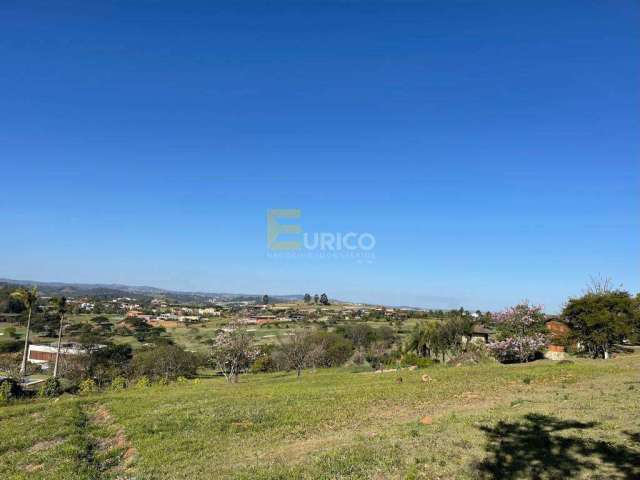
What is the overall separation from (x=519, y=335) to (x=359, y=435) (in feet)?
128

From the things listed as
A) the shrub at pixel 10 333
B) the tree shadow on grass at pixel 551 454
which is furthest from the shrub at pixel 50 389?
the shrub at pixel 10 333

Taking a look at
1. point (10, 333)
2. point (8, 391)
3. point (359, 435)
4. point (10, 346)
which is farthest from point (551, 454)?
point (10, 333)

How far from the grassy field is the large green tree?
66.2 ft

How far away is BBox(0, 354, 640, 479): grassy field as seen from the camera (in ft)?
30.2

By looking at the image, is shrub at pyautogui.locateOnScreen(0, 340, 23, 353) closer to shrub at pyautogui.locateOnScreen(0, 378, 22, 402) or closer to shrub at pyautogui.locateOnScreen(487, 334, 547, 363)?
shrub at pyautogui.locateOnScreen(0, 378, 22, 402)

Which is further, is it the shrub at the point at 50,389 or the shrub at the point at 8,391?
the shrub at the point at 50,389

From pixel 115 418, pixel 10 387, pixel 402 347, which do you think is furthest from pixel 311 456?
pixel 402 347

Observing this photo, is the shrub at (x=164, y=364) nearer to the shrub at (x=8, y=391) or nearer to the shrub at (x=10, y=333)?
the shrub at (x=8, y=391)

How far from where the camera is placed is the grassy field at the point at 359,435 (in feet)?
30.2

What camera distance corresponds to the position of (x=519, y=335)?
45250mm

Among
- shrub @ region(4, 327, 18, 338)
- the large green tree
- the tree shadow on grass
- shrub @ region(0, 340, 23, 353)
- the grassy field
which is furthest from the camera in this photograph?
shrub @ region(4, 327, 18, 338)

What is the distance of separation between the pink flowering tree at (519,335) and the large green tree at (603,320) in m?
4.15

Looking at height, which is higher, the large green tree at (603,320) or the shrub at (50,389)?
the large green tree at (603,320)

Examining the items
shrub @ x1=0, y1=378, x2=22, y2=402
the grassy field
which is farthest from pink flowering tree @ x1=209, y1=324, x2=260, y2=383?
the grassy field
